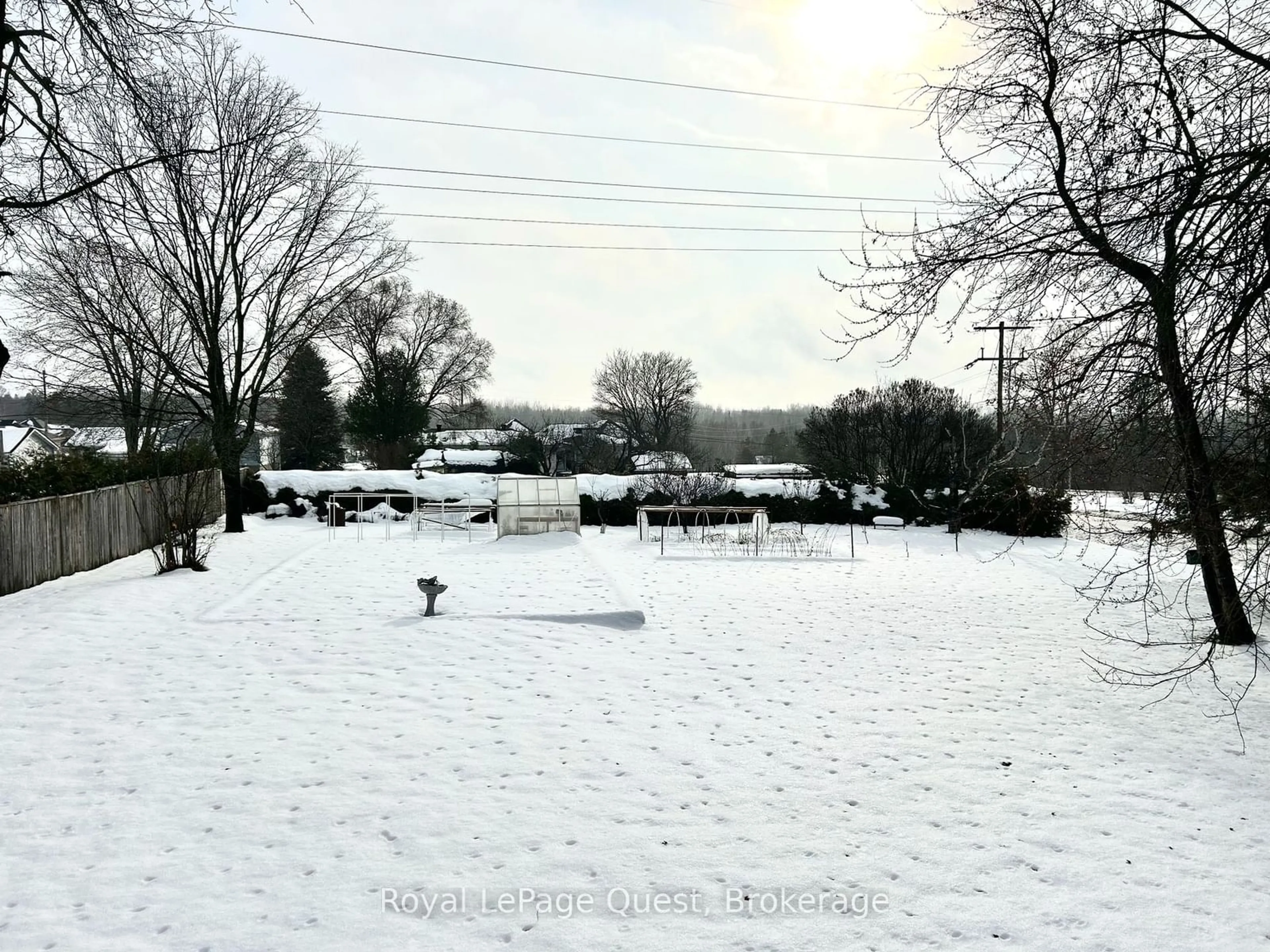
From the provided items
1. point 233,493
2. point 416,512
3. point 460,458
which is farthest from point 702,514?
point 460,458

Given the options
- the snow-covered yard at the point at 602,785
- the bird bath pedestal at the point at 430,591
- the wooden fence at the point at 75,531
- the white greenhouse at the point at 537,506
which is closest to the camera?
the snow-covered yard at the point at 602,785

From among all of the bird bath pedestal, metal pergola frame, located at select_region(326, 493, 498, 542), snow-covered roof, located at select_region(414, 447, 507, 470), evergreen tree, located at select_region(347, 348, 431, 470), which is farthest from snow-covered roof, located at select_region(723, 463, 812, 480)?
the bird bath pedestal

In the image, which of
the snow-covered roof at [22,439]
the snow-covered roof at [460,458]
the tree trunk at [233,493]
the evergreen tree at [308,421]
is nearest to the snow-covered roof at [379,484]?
the tree trunk at [233,493]

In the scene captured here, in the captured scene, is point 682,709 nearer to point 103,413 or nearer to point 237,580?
point 237,580

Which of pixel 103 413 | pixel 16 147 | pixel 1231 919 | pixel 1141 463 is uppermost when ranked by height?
pixel 16 147

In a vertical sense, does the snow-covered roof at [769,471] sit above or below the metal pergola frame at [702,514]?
above

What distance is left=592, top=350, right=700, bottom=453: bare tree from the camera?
163 feet

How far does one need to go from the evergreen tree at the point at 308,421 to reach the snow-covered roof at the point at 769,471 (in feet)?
52.7

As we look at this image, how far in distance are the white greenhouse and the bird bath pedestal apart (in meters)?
7.51

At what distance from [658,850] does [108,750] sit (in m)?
3.78

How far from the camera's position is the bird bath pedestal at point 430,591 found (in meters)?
9.02

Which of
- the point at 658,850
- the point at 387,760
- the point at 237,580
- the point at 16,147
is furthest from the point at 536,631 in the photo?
the point at 16,147

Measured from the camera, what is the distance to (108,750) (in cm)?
530

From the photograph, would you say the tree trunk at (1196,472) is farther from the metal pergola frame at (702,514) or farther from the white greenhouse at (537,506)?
the white greenhouse at (537,506)
